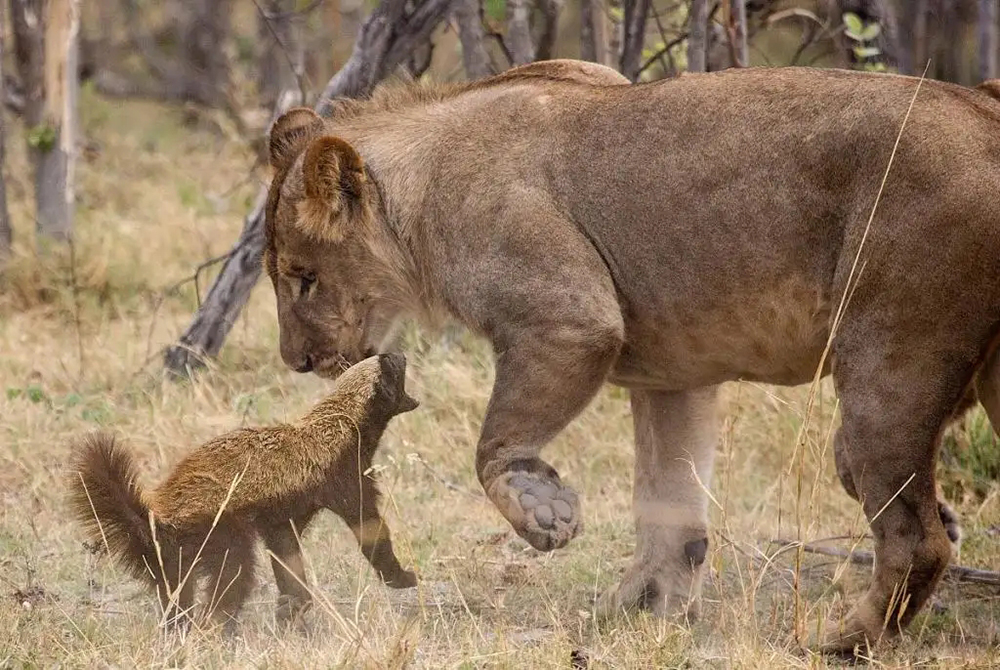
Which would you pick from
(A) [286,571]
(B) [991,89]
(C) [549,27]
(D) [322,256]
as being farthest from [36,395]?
(B) [991,89]

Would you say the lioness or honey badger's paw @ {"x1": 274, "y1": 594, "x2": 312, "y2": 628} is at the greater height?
the lioness

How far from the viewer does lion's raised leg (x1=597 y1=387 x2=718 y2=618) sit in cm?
500

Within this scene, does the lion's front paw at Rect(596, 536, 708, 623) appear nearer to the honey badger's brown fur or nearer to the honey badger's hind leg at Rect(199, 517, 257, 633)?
the honey badger's brown fur

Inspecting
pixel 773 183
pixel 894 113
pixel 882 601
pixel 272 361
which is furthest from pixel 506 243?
pixel 272 361

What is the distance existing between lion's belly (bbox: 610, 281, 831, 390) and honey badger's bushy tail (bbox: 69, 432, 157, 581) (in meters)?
1.48

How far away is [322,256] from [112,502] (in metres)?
1.09

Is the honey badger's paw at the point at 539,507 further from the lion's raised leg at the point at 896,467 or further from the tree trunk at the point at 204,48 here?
the tree trunk at the point at 204,48

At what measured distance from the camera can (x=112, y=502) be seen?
438cm

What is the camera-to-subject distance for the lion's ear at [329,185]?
4.69 metres

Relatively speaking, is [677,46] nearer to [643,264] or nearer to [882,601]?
[643,264]

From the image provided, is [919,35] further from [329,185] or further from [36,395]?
[329,185]

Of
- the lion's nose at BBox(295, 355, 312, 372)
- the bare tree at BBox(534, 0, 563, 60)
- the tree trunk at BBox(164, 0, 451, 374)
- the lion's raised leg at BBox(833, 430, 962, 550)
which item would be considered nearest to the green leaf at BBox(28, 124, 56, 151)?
the tree trunk at BBox(164, 0, 451, 374)

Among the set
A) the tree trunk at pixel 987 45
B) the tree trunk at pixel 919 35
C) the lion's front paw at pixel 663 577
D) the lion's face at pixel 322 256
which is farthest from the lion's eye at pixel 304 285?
the tree trunk at pixel 919 35

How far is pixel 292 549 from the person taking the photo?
4.71 metres
